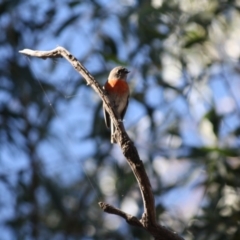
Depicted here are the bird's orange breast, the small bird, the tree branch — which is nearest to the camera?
the tree branch

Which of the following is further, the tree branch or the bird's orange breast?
the bird's orange breast

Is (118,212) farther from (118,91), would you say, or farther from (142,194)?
(118,91)

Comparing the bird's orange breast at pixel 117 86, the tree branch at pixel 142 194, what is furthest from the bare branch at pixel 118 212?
the bird's orange breast at pixel 117 86

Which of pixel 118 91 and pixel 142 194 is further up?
pixel 118 91

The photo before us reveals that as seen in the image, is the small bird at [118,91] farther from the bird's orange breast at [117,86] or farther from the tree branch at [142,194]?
the tree branch at [142,194]

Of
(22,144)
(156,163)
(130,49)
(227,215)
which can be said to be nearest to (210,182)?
(227,215)

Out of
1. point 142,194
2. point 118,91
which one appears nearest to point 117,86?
Result: point 118,91

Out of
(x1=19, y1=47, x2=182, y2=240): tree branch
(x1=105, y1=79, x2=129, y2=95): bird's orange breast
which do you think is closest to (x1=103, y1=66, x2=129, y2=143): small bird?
(x1=105, y1=79, x2=129, y2=95): bird's orange breast

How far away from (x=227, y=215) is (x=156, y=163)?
61 cm

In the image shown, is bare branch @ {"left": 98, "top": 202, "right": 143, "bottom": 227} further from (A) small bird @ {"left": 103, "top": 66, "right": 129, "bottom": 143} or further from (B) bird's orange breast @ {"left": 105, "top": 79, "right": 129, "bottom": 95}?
(B) bird's orange breast @ {"left": 105, "top": 79, "right": 129, "bottom": 95}

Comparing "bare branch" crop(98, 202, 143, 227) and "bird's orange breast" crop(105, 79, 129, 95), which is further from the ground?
"bird's orange breast" crop(105, 79, 129, 95)

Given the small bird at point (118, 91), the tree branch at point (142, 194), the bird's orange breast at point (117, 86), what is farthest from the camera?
the bird's orange breast at point (117, 86)

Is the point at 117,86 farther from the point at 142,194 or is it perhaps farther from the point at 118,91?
the point at 142,194

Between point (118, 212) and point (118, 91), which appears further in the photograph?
point (118, 91)
